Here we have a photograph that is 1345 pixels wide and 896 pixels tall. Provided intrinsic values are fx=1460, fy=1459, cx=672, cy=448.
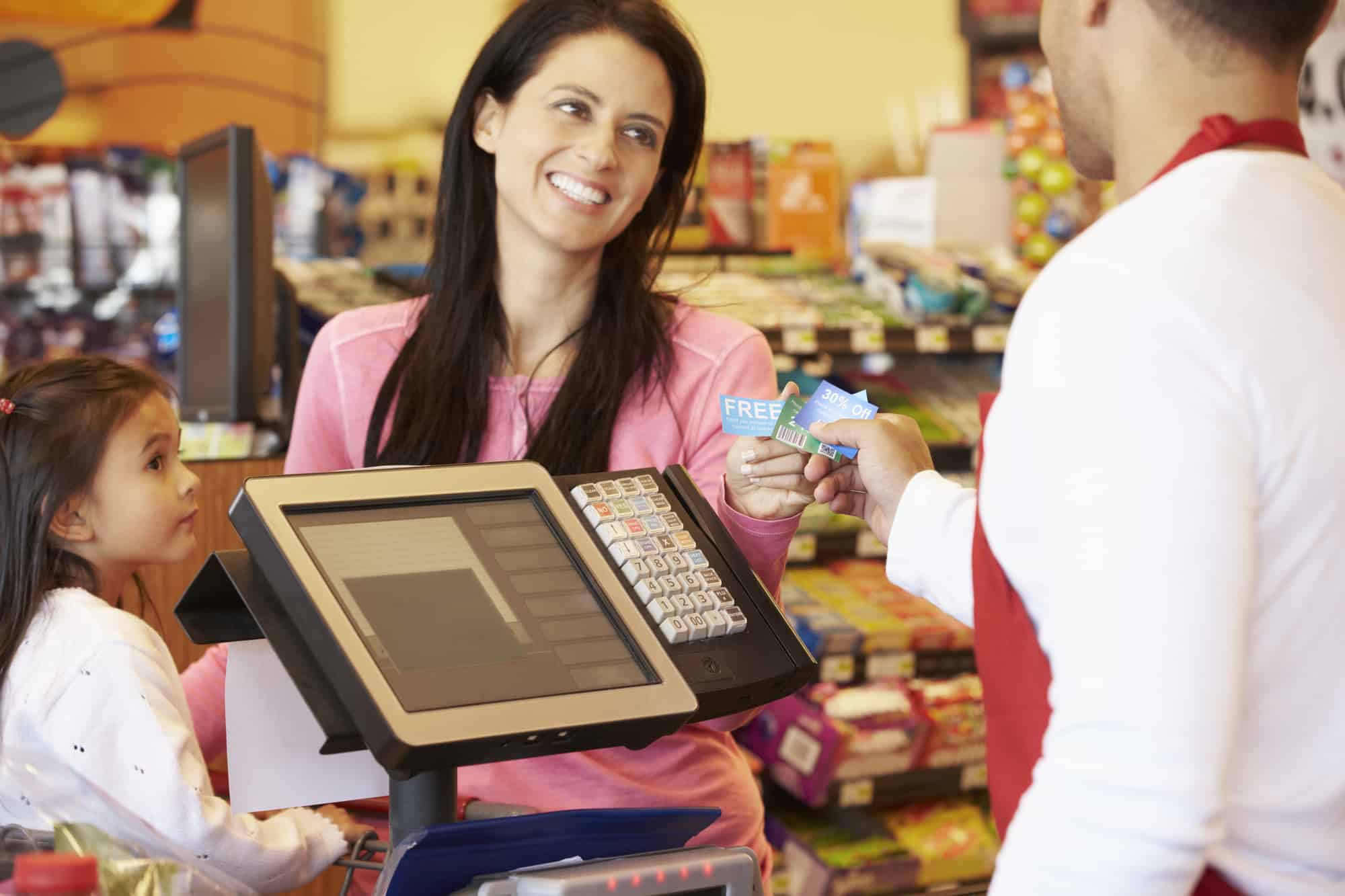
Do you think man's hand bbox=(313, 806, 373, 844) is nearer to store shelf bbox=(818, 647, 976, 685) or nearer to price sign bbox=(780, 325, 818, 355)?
store shelf bbox=(818, 647, 976, 685)

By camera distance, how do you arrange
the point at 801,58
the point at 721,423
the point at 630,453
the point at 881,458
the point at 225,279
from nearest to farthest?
the point at 881,458 → the point at 721,423 → the point at 630,453 → the point at 225,279 → the point at 801,58

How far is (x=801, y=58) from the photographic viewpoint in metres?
5.87

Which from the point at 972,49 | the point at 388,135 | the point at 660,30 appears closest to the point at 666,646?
the point at 660,30

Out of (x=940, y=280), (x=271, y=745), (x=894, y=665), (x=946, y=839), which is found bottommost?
(x=946, y=839)

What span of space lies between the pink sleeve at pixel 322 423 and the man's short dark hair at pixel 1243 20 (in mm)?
1372

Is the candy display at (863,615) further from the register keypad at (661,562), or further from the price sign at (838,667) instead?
the register keypad at (661,562)

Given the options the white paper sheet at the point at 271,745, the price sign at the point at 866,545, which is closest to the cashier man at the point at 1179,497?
the white paper sheet at the point at 271,745

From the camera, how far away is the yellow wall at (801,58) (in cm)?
538

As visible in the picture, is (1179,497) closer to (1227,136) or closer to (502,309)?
(1227,136)

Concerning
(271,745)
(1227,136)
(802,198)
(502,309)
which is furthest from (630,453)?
(802,198)

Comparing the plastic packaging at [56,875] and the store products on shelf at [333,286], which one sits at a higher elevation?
the plastic packaging at [56,875]

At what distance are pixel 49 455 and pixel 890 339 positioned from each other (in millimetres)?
2710

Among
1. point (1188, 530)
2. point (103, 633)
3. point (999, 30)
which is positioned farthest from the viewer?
point (999, 30)

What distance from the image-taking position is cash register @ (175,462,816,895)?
1130 mm
